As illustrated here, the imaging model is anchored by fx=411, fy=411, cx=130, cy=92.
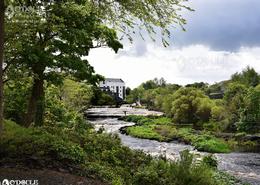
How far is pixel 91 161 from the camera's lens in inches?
470

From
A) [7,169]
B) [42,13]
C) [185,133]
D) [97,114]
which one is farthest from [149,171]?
[97,114]

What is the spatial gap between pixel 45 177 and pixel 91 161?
262 cm

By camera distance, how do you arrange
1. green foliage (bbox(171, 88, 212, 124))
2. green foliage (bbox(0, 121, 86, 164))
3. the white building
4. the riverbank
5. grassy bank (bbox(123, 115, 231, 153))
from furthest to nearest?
1. the white building
2. green foliage (bbox(171, 88, 212, 124))
3. the riverbank
4. grassy bank (bbox(123, 115, 231, 153))
5. green foliage (bbox(0, 121, 86, 164))

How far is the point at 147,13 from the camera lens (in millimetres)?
10820

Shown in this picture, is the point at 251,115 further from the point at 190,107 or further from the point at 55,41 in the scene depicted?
the point at 55,41

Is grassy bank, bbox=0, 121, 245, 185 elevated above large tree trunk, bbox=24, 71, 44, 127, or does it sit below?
below

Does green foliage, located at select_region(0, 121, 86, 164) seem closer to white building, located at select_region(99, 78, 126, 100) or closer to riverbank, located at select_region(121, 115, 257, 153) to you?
riverbank, located at select_region(121, 115, 257, 153)

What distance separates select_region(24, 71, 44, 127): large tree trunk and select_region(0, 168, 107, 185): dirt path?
9.96 metres

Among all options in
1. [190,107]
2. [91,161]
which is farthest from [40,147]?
[190,107]

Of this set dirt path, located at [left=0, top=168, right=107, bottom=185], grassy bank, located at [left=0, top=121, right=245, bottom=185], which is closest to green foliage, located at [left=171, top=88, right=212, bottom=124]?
grassy bank, located at [left=0, top=121, right=245, bottom=185]

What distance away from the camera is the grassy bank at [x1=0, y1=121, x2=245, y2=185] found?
1067cm

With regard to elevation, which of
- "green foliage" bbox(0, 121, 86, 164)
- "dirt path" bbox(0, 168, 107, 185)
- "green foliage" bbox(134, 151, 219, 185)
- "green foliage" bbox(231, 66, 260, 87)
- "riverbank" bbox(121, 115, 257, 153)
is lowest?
"riverbank" bbox(121, 115, 257, 153)

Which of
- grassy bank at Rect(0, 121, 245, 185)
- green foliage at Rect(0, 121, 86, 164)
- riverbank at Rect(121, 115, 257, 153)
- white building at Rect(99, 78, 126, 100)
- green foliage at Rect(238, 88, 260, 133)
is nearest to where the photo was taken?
grassy bank at Rect(0, 121, 245, 185)

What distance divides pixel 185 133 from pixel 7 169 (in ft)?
148
